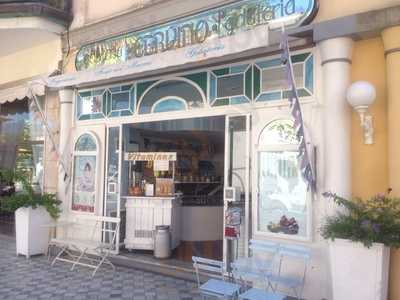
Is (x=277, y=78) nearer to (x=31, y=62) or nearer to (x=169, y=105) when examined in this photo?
(x=169, y=105)

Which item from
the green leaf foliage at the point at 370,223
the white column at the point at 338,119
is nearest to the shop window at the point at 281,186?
the white column at the point at 338,119

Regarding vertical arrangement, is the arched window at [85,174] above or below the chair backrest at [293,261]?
above

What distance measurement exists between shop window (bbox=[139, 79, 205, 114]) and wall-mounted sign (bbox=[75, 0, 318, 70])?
0.54 meters

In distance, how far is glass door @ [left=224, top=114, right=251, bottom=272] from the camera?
5.51m

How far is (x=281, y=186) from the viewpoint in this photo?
517 centimetres

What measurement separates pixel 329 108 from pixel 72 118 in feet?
15.8

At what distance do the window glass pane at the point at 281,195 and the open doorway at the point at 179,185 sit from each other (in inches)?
63.6

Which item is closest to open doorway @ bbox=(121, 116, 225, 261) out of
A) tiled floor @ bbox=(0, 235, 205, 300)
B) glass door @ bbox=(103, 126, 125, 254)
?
glass door @ bbox=(103, 126, 125, 254)

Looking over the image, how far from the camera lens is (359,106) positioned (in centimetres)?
426

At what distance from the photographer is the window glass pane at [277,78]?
5086mm

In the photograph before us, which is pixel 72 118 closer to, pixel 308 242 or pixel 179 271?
pixel 179 271

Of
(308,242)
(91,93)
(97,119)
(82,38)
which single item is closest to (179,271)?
(308,242)

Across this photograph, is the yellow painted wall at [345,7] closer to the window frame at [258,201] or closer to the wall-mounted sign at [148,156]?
the window frame at [258,201]

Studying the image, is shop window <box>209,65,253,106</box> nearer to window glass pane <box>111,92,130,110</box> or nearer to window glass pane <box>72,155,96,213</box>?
window glass pane <box>111,92,130,110</box>
